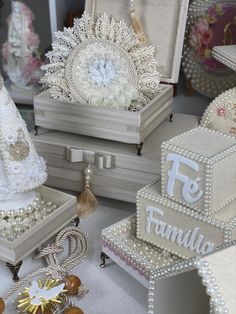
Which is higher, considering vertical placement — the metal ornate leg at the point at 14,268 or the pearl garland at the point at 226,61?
the pearl garland at the point at 226,61

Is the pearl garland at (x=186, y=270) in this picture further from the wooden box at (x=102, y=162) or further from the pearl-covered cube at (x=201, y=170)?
the wooden box at (x=102, y=162)

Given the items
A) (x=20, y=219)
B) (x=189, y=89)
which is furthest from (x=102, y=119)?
Answer: (x=189, y=89)

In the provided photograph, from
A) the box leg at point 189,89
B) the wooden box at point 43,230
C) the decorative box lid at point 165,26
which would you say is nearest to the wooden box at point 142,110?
the decorative box lid at point 165,26

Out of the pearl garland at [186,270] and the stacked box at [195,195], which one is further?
the stacked box at [195,195]

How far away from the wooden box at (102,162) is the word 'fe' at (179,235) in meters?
0.17

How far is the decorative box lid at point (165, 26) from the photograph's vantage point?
106 centimetres

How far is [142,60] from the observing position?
3.30 feet

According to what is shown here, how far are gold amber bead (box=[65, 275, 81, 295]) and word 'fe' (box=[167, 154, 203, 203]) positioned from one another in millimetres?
198

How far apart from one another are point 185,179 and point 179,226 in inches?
3.2

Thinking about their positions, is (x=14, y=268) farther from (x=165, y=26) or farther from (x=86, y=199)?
(x=165, y=26)

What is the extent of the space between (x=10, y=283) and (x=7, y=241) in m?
0.08

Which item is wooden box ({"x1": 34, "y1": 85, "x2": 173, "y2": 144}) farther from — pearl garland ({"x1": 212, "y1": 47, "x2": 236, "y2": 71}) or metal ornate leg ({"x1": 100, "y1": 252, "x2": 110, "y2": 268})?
metal ornate leg ({"x1": 100, "y1": 252, "x2": 110, "y2": 268})

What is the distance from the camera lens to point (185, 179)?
705 mm

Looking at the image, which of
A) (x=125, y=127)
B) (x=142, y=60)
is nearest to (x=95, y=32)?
(x=142, y=60)
